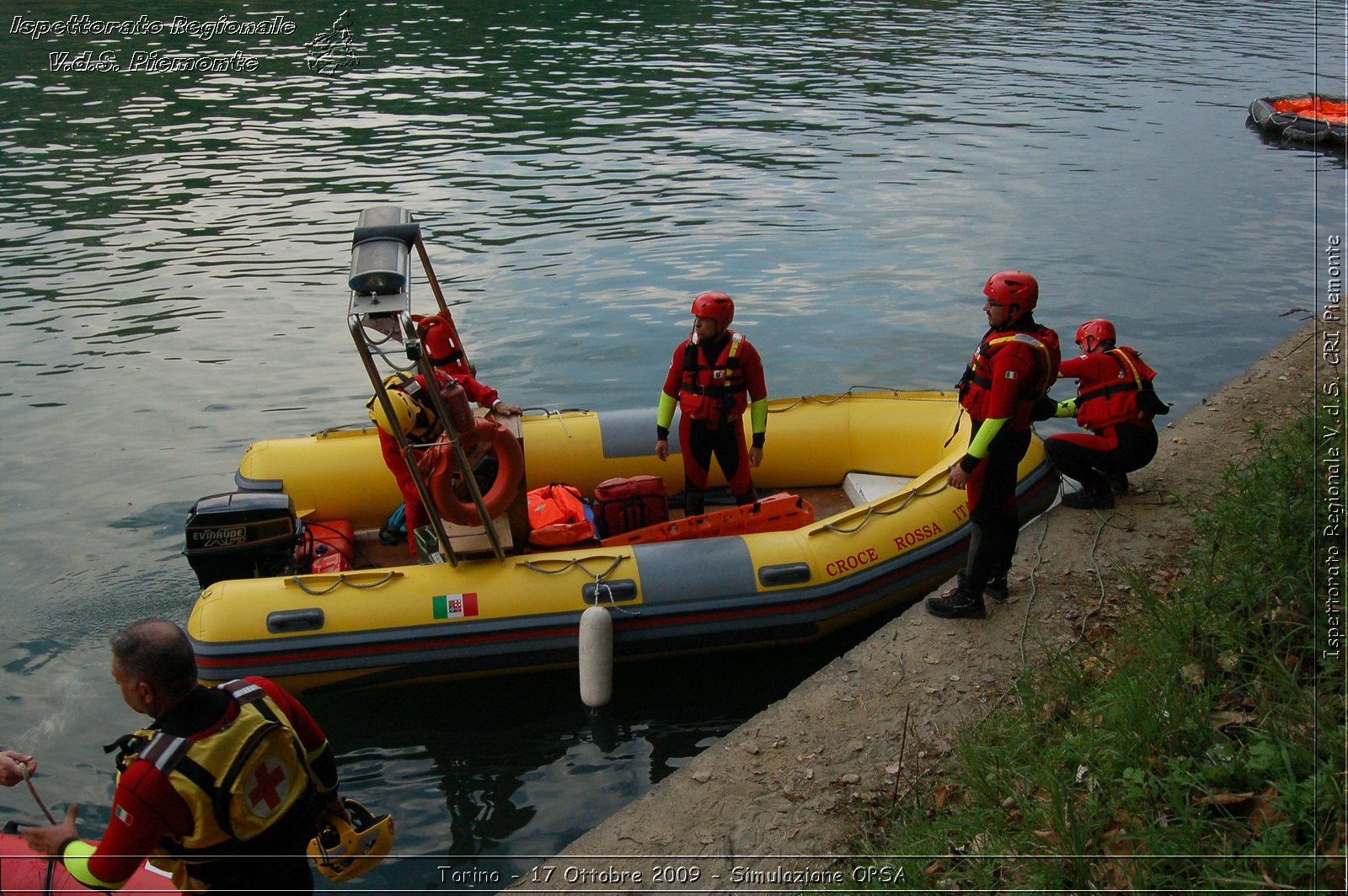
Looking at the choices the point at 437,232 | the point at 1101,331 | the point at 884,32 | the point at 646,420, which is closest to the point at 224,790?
the point at 646,420

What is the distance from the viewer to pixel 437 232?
12477 millimetres

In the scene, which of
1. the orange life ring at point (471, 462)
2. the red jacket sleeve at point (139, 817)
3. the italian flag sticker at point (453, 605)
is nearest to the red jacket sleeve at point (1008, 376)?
the orange life ring at point (471, 462)

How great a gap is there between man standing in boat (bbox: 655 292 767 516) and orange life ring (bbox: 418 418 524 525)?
3.61 feet

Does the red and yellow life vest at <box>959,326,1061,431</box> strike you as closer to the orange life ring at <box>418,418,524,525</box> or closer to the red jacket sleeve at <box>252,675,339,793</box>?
the orange life ring at <box>418,418,524,525</box>

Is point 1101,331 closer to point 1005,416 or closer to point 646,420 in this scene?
point 1005,416

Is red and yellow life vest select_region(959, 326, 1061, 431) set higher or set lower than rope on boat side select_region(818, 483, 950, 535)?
higher

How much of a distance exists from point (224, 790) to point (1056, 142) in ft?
52.9

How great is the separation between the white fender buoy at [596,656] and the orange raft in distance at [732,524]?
722 mm

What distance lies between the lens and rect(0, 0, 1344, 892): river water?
18.3 feet

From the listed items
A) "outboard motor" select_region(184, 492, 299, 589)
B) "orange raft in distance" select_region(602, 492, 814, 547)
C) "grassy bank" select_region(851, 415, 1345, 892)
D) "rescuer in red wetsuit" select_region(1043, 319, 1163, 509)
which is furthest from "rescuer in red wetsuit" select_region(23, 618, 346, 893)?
"rescuer in red wetsuit" select_region(1043, 319, 1163, 509)

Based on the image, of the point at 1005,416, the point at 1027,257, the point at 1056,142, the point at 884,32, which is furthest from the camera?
the point at 884,32

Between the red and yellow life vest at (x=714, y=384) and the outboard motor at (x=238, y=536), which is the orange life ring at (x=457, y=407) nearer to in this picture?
the outboard motor at (x=238, y=536)

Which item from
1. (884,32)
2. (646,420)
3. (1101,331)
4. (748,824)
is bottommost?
(748,824)

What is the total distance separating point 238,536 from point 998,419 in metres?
3.82
